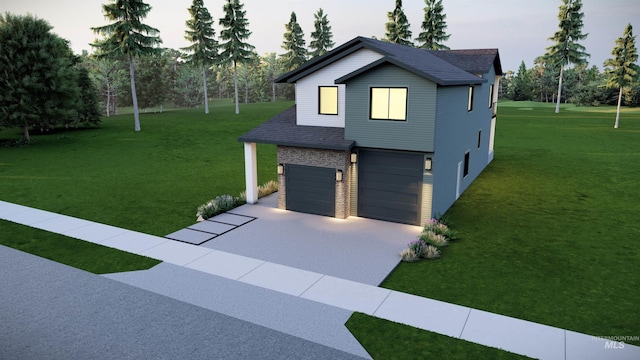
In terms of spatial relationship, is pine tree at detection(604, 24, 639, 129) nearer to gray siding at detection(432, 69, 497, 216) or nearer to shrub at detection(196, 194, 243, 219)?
gray siding at detection(432, 69, 497, 216)

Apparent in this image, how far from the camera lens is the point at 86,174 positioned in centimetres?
2697

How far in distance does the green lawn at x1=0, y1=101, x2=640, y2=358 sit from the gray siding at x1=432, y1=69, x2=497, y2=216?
1028 mm

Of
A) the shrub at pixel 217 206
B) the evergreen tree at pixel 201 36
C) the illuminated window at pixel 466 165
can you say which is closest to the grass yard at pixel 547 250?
the illuminated window at pixel 466 165

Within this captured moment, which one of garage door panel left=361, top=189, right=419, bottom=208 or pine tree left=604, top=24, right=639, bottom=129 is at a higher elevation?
pine tree left=604, top=24, right=639, bottom=129

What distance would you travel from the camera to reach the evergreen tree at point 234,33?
62.6 metres

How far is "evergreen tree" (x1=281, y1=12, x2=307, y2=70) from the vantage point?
261 ft

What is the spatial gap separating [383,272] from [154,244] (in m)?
7.97

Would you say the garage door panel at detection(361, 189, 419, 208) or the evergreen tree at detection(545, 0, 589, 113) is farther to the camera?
the evergreen tree at detection(545, 0, 589, 113)

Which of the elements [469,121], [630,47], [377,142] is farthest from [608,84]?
[377,142]

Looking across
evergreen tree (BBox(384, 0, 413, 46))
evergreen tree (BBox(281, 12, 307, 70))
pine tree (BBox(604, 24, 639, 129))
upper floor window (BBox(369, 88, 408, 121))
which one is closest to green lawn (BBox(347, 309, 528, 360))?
upper floor window (BBox(369, 88, 408, 121))

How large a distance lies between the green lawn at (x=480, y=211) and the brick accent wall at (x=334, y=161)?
15.1ft

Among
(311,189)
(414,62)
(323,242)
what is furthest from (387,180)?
(414,62)

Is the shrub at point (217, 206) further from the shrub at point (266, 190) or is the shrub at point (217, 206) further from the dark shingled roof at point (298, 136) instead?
the dark shingled roof at point (298, 136)

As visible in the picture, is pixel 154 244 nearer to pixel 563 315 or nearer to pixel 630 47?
pixel 563 315
